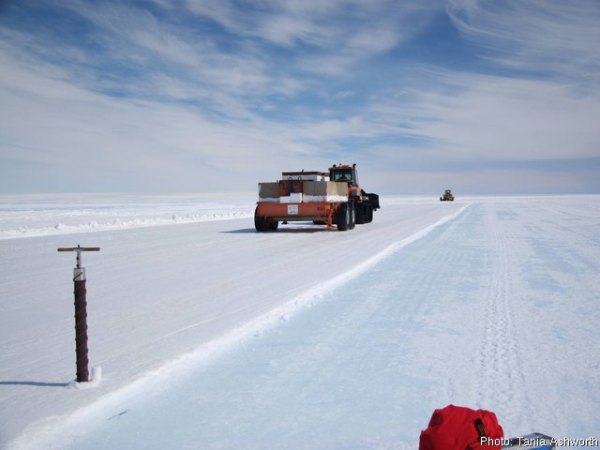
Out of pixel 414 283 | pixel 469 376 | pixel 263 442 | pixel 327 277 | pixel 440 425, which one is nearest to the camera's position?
pixel 440 425

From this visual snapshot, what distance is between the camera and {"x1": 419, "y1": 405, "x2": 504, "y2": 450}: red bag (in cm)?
226

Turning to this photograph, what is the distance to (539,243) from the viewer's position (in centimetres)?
1344

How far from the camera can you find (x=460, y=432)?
7.52ft

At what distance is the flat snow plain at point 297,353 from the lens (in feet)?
10.5

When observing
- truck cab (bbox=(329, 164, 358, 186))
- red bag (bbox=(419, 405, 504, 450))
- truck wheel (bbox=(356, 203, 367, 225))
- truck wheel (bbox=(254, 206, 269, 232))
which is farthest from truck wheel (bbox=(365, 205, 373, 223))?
red bag (bbox=(419, 405, 504, 450))

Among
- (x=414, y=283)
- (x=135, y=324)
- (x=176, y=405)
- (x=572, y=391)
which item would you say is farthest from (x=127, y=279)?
(x=572, y=391)

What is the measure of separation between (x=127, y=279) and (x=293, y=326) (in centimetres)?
417

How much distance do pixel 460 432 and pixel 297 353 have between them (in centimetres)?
241

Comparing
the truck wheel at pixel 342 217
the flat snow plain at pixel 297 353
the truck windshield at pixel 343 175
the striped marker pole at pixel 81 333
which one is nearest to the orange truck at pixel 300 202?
the truck wheel at pixel 342 217

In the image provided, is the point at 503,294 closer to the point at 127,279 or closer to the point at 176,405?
the point at 176,405

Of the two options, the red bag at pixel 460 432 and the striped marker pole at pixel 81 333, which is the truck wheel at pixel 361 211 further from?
the red bag at pixel 460 432

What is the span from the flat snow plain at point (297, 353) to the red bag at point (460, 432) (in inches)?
28.9

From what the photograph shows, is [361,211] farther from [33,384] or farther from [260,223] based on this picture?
[33,384]

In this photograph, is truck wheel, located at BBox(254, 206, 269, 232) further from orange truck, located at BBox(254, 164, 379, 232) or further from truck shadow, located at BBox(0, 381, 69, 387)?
Answer: truck shadow, located at BBox(0, 381, 69, 387)
